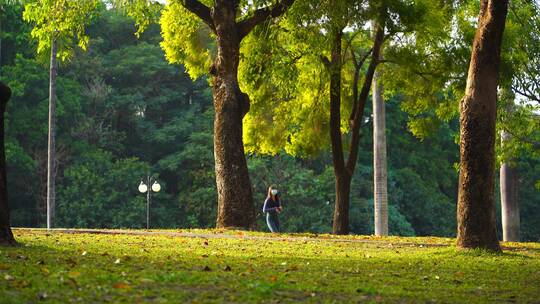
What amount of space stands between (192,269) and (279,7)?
14.0 m

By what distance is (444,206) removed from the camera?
2244 inches

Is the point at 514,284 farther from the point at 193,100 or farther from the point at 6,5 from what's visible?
the point at 193,100

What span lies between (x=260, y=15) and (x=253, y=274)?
14038 mm

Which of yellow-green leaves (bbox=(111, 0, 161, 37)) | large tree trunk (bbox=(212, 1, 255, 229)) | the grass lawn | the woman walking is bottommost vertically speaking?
the grass lawn

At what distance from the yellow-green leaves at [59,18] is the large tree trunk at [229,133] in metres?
3.92

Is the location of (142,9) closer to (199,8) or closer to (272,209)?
(199,8)

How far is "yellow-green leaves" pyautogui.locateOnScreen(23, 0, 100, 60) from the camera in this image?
25453 mm

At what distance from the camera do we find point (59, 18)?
25594mm

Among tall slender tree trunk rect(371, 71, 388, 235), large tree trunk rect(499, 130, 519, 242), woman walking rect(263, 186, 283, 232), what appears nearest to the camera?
woman walking rect(263, 186, 283, 232)

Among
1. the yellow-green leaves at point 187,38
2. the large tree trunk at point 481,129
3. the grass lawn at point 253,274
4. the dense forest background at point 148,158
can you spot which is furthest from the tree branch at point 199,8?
the dense forest background at point 148,158

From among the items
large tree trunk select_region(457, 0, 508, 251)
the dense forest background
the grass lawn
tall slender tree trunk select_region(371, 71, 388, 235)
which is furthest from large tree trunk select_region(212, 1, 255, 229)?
the dense forest background

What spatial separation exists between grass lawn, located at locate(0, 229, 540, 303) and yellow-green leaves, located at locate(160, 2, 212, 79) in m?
10.6

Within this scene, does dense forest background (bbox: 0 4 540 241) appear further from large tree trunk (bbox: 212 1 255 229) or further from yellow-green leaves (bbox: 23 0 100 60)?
large tree trunk (bbox: 212 1 255 229)

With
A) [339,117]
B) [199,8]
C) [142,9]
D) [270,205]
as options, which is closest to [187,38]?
[142,9]
